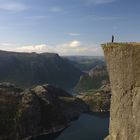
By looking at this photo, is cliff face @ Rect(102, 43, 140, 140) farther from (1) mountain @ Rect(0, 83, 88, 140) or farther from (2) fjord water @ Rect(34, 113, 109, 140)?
(1) mountain @ Rect(0, 83, 88, 140)

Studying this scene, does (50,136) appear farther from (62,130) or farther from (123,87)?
(123,87)

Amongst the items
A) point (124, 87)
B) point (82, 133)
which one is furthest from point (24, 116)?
point (124, 87)

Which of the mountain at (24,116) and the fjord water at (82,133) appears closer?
the fjord water at (82,133)

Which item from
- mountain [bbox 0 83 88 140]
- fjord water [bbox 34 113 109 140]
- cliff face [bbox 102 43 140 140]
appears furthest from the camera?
mountain [bbox 0 83 88 140]

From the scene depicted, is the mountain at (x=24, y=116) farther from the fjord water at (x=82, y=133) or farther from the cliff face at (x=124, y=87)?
the cliff face at (x=124, y=87)

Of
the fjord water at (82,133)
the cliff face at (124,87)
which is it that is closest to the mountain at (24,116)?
the fjord water at (82,133)

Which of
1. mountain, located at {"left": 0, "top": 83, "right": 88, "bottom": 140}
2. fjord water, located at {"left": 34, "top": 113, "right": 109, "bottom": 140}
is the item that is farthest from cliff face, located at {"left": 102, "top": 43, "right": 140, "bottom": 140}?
mountain, located at {"left": 0, "top": 83, "right": 88, "bottom": 140}

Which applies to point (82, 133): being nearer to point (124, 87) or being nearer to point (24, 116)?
point (24, 116)

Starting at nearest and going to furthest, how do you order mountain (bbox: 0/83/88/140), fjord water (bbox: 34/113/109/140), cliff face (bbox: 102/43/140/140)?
cliff face (bbox: 102/43/140/140) < fjord water (bbox: 34/113/109/140) < mountain (bbox: 0/83/88/140)

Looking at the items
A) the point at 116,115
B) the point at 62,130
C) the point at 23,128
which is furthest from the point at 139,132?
the point at 62,130
